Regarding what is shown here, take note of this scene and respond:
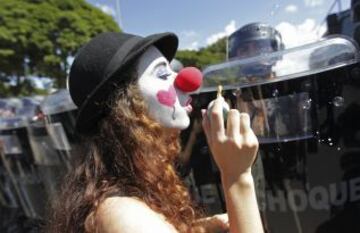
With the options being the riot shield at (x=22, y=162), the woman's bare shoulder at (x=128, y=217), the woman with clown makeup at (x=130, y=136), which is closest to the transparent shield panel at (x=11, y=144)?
the riot shield at (x=22, y=162)

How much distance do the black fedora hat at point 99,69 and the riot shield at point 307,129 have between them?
965 mm

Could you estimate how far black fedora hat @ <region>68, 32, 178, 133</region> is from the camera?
1.56 m

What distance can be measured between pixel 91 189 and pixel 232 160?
43cm

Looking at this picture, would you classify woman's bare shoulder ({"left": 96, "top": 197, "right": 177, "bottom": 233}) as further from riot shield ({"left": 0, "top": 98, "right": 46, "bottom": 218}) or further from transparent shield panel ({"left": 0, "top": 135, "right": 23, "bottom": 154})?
transparent shield panel ({"left": 0, "top": 135, "right": 23, "bottom": 154})

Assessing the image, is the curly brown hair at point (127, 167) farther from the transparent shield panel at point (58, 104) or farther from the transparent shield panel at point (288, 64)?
the transparent shield panel at point (58, 104)

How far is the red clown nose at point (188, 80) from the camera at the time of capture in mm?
1653

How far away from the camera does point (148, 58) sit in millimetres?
1686

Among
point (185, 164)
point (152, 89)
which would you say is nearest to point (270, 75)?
point (185, 164)

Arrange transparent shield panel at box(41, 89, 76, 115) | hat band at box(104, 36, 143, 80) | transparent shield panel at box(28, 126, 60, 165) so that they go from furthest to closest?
transparent shield panel at box(28, 126, 60, 165), transparent shield panel at box(41, 89, 76, 115), hat band at box(104, 36, 143, 80)

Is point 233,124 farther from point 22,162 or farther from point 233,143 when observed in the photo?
point 22,162

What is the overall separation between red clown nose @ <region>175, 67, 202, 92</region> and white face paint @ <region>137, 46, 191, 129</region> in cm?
2

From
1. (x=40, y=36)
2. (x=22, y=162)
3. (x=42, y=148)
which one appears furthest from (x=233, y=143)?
(x=40, y=36)

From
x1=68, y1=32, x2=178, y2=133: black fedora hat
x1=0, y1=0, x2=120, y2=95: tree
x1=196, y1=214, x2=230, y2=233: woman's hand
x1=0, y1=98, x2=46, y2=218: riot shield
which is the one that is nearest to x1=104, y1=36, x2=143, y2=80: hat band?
x1=68, y1=32, x2=178, y2=133: black fedora hat

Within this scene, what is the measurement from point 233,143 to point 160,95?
1.27 feet
